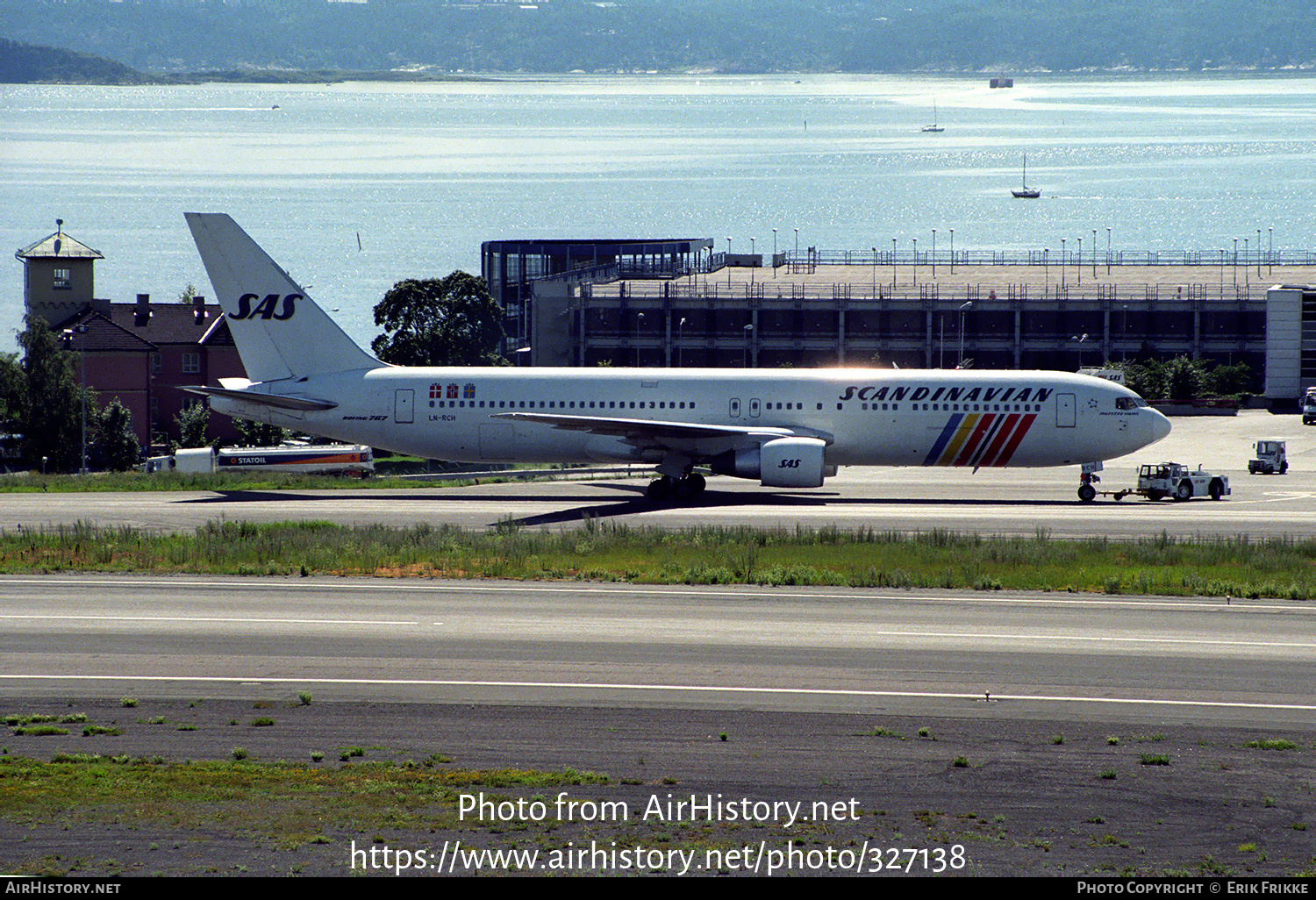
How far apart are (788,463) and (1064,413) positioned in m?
10.2

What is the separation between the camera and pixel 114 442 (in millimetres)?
84938

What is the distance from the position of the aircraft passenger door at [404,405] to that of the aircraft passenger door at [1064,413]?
904 inches

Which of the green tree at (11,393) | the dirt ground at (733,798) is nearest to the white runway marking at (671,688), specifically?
the dirt ground at (733,798)

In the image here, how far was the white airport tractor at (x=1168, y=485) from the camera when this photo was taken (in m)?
47.5

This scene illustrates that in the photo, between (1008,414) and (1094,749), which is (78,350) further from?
(1094,749)

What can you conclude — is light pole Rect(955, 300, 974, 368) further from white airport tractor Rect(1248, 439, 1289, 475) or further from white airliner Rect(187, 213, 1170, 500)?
white airliner Rect(187, 213, 1170, 500)

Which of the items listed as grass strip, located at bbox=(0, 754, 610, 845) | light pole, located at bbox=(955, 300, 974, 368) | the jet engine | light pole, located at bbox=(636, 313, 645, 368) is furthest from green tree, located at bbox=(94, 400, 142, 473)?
grass strip, located at bbox=(0, 754, 610, 845)

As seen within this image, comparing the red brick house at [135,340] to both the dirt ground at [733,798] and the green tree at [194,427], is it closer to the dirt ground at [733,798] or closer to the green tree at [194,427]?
the green tree at [194,427]

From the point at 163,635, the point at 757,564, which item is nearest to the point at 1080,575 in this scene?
the point at 757,564

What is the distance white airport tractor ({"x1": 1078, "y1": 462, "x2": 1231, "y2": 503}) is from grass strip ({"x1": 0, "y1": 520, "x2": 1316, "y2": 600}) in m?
9.71

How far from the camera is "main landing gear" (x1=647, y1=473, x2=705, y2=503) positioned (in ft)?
152

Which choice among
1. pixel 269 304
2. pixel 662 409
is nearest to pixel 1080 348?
pixel 662 409

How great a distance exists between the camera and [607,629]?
25.7 m

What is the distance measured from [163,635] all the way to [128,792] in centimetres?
886
